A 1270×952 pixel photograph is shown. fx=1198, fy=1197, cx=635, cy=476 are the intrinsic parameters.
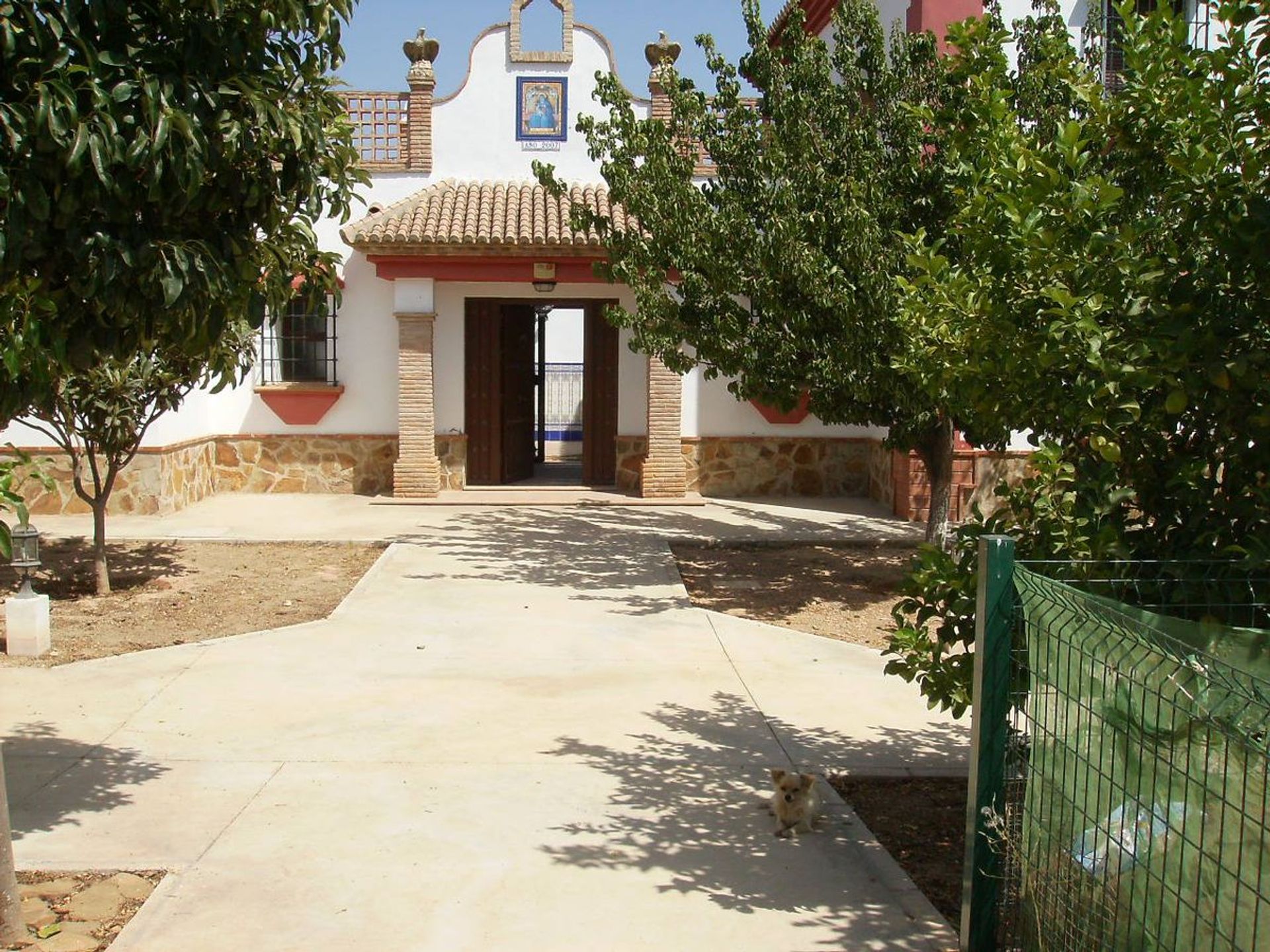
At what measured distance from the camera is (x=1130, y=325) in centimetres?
374

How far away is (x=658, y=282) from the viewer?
10734 millimetres

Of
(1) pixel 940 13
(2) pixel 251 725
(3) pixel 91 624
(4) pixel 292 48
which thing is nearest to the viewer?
(4) pixel 292 48

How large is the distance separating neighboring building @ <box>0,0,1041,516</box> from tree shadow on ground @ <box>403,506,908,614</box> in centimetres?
147

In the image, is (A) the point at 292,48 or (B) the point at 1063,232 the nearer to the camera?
(B) the point at 1063,232

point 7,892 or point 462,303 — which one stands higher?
point 462,303

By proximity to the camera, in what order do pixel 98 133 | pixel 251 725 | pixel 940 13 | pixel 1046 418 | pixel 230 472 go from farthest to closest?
pixel 230 472, pixel 940 13, pixel 251 725, pixel 1046 418, pixel 98 133

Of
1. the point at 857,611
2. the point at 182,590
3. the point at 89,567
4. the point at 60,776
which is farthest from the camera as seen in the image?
the point at 89,567

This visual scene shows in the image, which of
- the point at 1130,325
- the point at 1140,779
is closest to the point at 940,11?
the point at 1130,325

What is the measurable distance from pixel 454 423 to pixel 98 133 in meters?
12.5

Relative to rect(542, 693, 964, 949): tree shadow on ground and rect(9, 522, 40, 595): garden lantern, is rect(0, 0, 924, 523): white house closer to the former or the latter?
rect(9, 522, 40, 595): garden lantern

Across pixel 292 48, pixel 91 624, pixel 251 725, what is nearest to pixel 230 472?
pixel 91 624

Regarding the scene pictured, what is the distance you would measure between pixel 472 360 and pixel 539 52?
419 cm

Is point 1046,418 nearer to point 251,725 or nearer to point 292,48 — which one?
point 292,48

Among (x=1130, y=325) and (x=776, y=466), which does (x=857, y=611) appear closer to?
(x=1130, y=325)
